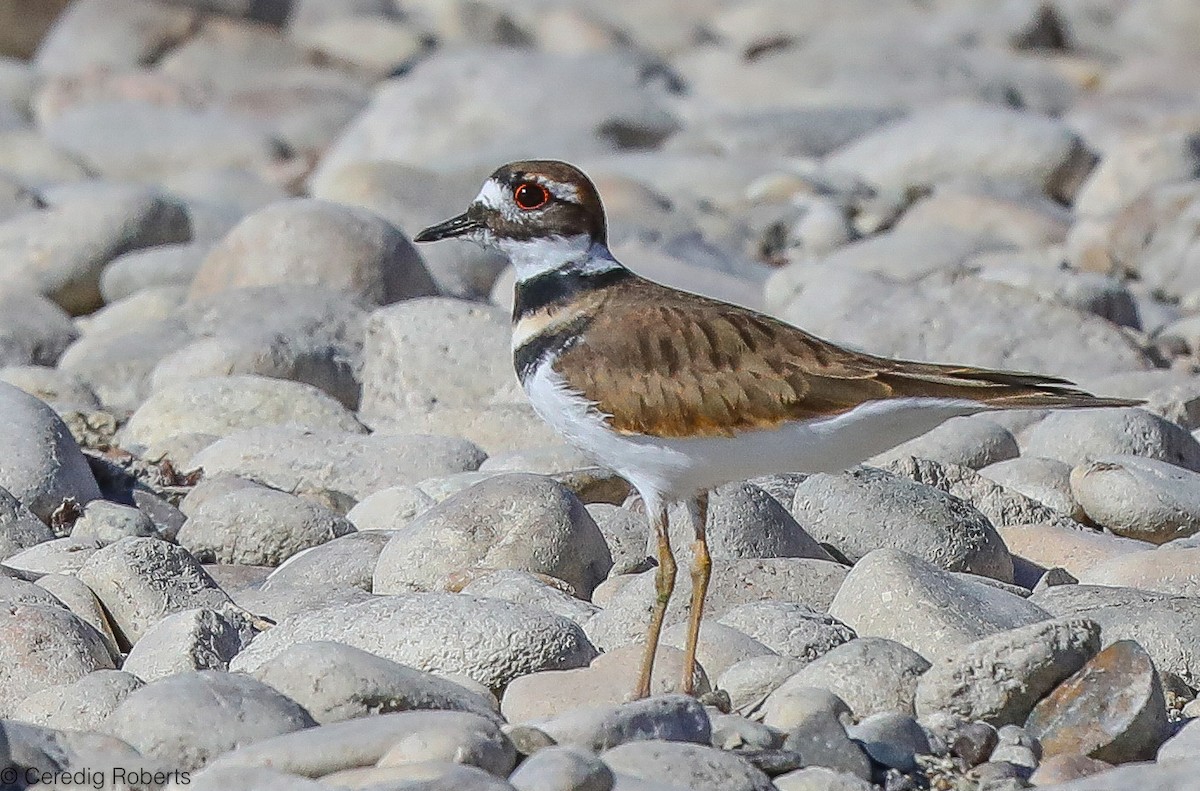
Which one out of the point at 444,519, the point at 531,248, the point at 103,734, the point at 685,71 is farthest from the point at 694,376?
the point at 685,71

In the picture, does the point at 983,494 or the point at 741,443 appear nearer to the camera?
the point at 741,443

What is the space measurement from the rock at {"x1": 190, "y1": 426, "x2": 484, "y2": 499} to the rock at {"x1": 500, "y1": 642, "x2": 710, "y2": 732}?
8.08 ft

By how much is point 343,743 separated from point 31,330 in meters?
6.26

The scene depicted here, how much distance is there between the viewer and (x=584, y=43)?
70.9 feet

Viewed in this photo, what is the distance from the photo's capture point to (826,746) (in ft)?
14.5

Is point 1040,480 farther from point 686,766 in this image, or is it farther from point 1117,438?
point 686,766

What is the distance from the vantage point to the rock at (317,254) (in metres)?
10.0

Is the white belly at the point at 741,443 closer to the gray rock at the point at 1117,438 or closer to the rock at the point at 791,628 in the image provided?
the rock at the point at 791,628

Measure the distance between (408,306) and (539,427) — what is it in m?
1.30

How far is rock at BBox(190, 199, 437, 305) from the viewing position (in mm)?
10000

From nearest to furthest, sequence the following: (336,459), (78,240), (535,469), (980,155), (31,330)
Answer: (535,469), (336,459), (31,330), (78,240), (980,155)

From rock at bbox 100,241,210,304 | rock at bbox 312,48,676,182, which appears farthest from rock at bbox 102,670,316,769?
rock at bbox 312,48,676,182

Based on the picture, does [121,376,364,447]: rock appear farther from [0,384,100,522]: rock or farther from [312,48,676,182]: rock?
[312,48,676,182]: rock

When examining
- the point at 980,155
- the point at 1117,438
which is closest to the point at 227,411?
the point at 1117,438
